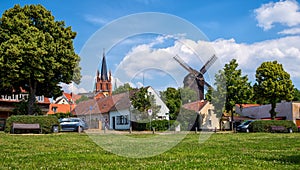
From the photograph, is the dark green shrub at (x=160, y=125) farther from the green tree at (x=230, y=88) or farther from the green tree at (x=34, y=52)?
the green tree at (x=34, y=52)

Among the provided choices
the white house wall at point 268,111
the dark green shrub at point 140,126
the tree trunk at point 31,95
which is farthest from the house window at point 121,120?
the white house wall at point 268,111

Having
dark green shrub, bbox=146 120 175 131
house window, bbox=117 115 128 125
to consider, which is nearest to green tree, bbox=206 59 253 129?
dark green shrub, bbox=146 120 175 131

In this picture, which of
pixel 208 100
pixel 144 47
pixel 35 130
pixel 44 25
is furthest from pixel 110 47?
pixel 208 100

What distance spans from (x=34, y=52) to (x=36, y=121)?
7997 millimetres

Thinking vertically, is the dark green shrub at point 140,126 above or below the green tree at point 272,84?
below

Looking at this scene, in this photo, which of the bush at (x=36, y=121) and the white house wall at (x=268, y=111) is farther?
the white house wall at (x=268, y=111)

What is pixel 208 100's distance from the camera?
54.7m

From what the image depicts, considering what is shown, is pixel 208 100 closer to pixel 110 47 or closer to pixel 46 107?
pixel 46 107

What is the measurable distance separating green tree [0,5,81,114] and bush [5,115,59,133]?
5448 millimetres

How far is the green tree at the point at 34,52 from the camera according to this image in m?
39.0

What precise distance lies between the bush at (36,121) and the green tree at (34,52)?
5.45 m

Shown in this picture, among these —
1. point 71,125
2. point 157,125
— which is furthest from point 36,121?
point 157,125

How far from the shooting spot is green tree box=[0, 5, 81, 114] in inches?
1535

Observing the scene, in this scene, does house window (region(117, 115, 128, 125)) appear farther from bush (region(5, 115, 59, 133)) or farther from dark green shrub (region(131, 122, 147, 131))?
bush (region(5, 115, 59, 133))
